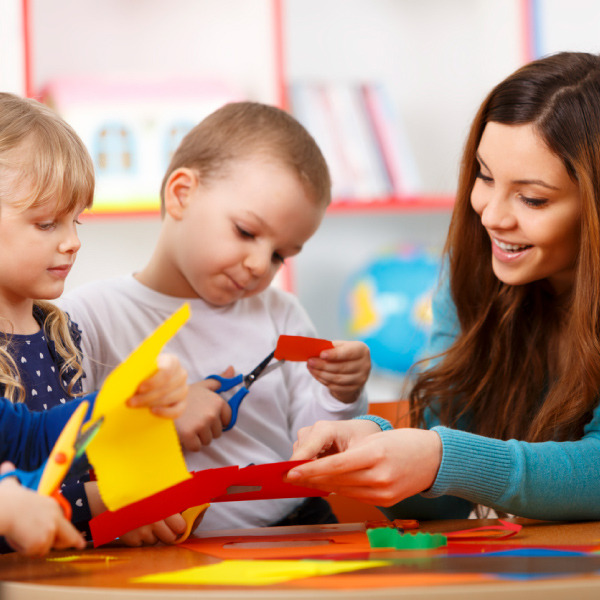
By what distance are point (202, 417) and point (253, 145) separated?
40cm

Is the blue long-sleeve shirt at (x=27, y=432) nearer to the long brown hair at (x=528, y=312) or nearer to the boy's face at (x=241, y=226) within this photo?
→ the boy's face at (x=241, y=226)

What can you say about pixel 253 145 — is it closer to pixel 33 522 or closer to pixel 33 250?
pixel 33 250

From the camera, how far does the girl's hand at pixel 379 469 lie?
694 mm

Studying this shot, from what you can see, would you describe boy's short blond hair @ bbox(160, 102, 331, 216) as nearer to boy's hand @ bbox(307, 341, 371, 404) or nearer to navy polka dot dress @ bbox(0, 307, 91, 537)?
boy's hand @ bbox(307, 341, 371, 404)

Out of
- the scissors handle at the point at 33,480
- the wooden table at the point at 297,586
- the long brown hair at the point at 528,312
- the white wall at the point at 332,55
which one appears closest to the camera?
the wooden table at the point at 297,586

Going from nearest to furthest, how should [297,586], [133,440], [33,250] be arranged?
[297,586], [133,440], [33,250]

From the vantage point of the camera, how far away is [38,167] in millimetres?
825

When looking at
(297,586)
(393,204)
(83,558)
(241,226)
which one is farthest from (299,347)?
(393,204)

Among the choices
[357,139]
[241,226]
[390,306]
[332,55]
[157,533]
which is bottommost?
[390,306]

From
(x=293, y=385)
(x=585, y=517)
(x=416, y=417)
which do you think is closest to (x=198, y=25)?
(x=293, y=385)

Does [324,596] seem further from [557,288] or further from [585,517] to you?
[557,288]

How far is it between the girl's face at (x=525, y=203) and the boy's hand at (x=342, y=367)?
0.71ft

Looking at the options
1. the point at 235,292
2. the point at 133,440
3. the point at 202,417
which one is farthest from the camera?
the point at 235,292

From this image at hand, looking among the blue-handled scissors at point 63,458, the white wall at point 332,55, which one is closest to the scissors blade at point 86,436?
the blue-handled scissors at point 63,458
